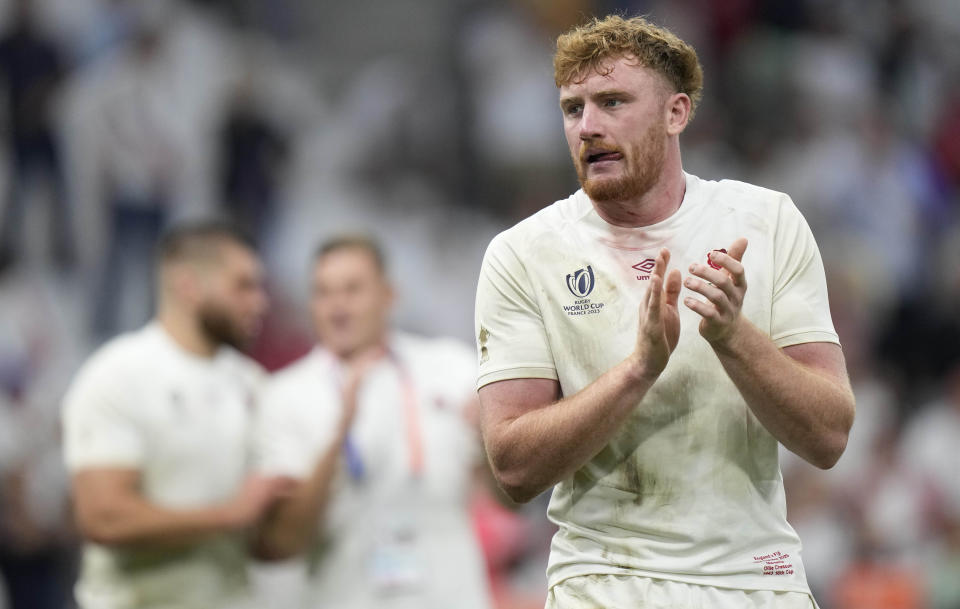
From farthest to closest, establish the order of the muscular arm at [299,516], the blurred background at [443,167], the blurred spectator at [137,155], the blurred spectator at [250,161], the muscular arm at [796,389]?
the blurred spectator at [250,161] < the blurred spectator at [137,155] < the blurred background at [443,167] < the muscular arm at [299,516] < the muscular arm at [796,389]

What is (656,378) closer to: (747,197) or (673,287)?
(673,287)

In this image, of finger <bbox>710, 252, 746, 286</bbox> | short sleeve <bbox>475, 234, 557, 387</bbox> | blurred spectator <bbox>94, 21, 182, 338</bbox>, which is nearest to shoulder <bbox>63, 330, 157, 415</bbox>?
short sleeve <bbox>475, 234, 557, 387</bbox>

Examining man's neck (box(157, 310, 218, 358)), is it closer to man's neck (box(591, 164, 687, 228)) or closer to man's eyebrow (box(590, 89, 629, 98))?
man's neck (box(591, 164, 687, 228))

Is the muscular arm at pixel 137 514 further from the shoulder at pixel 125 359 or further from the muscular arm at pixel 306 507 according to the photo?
the shoulder at pixel 125 359

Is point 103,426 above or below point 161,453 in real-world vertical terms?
above

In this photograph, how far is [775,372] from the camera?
3.28 meters

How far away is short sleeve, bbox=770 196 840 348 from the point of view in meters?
3.53

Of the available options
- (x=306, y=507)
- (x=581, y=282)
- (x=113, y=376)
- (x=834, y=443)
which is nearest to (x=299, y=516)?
(x=306, y=507)

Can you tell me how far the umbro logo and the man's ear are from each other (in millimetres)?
351

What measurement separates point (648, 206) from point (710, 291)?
Answer: 1.92 ft

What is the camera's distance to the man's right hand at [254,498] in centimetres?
606

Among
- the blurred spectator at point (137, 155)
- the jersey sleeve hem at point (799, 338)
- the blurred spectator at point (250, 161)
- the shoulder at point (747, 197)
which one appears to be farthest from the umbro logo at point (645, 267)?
the blurred spectator at point (250, 161)

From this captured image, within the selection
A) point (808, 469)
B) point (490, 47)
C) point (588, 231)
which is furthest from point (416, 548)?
point (490, 47)

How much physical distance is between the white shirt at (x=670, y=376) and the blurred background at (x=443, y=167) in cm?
603
